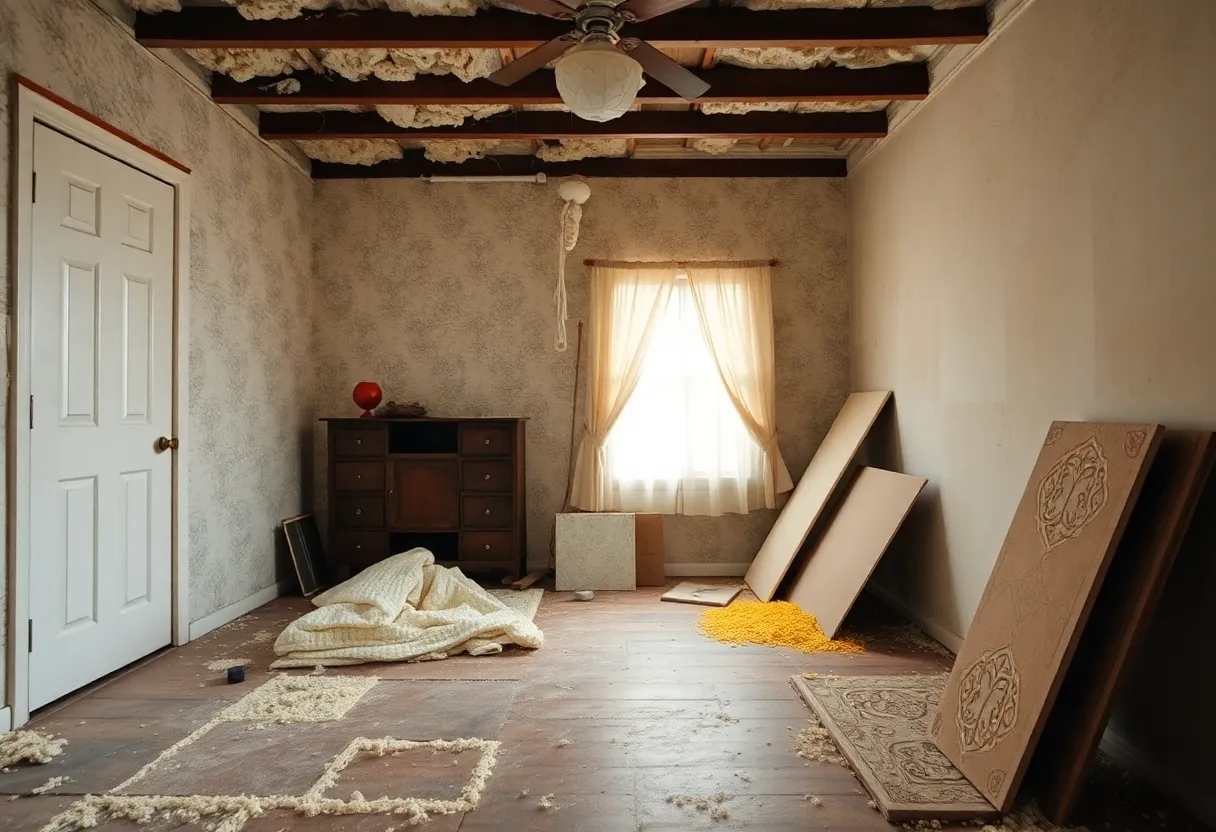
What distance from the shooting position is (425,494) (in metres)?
4.64

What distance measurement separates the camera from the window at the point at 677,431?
500 cm

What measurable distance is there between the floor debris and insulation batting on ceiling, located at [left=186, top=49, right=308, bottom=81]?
3598 millimetres

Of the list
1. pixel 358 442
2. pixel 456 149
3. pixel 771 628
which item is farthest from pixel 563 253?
pixel 771 628

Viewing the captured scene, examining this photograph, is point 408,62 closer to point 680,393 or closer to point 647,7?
point 647,7

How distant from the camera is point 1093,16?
7.87 feet

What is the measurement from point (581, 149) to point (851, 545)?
3023mm

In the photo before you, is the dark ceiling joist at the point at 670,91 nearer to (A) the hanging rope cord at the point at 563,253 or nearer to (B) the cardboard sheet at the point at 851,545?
(A) the hanging rope cord at the point at 563,253

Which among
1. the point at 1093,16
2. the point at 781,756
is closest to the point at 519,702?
the point at 781,756

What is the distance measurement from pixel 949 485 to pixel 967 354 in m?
0.65

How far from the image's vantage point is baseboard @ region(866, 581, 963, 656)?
3.37m

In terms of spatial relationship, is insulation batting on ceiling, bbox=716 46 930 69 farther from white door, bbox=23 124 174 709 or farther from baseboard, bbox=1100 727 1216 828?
baseboard, bbox=1100 727 1216 828

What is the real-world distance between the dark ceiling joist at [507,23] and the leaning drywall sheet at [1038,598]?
1.86 metres

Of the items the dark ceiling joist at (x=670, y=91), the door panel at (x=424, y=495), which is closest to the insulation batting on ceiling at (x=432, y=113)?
the dark ceiling joist at (x=670, y=91)

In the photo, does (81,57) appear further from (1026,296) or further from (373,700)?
(1026,296)
